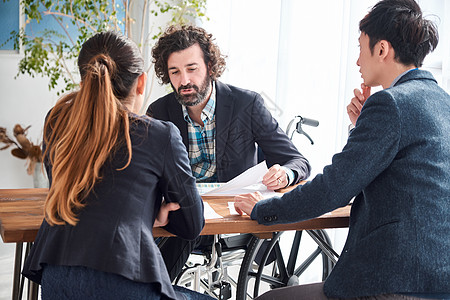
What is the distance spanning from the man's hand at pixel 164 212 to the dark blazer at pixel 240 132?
2.99 feet

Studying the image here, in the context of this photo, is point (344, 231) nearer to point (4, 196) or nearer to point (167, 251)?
point (167, 251)

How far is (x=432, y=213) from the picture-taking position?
127 cm

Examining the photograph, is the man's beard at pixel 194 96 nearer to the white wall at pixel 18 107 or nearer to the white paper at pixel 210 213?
the white paper at pixel 210 213

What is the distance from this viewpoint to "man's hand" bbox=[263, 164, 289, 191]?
194 centimetres

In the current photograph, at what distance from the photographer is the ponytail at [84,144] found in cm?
121

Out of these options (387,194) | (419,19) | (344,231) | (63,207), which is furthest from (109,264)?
(344,231)

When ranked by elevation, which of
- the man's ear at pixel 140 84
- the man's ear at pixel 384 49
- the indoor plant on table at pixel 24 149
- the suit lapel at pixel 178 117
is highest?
the man's ear at pixel 384 49

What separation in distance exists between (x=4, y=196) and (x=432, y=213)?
135 centimetres

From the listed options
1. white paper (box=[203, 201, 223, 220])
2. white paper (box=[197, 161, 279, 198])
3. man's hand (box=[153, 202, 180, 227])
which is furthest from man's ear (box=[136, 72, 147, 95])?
white paper (box=[197, 161, 279, 198])

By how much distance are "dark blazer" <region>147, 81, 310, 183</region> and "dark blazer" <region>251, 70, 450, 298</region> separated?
1.00 metres

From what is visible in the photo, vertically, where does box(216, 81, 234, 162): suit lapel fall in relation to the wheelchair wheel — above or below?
above

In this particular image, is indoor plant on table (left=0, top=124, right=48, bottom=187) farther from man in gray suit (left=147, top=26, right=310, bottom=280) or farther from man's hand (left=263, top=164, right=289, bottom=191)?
man's hand (left=263, top=164, right=289, bottom=191)

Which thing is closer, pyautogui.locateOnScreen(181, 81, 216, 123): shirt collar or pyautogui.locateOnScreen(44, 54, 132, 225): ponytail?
pyautogui.locateOnScreen(44, 54, 132, 225): ponytail

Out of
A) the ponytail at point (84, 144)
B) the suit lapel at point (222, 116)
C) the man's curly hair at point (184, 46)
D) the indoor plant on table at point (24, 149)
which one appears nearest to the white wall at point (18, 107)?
the indoor plant on table at point (24, 149)
